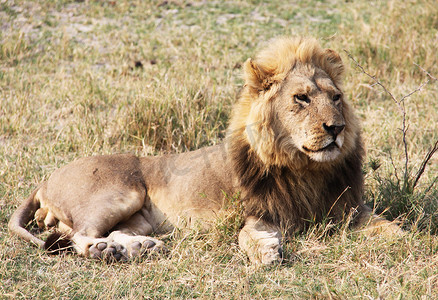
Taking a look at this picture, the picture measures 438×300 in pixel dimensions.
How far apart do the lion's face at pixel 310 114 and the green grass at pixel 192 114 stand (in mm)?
629

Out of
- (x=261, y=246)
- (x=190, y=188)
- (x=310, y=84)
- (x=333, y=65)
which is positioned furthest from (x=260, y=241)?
(x=333, y=65)

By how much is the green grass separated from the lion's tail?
0.26 feet

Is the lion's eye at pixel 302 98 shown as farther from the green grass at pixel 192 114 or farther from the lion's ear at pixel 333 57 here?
the green grass at pixel 192 114

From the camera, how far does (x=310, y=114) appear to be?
3.48 meters

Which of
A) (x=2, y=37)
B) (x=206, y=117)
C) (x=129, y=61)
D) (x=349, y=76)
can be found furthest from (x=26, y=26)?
(x=349, y=76)

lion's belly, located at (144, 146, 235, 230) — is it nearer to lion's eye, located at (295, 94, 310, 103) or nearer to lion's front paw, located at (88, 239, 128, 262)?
lion's front paw, located at (88, 239, 128, 262)

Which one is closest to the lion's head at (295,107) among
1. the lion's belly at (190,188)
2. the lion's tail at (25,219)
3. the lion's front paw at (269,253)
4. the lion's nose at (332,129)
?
the lion's nose at (332,129)

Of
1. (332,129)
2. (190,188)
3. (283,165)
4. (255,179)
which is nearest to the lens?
(332,129)

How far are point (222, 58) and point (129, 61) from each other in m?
1.25

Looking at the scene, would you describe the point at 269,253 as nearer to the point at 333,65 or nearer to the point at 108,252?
the point at 108,252

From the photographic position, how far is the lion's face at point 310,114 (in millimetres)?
3414

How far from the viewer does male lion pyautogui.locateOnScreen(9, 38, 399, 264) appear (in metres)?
3.57

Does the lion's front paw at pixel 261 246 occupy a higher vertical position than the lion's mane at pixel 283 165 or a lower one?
lower

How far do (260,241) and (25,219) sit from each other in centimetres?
181
